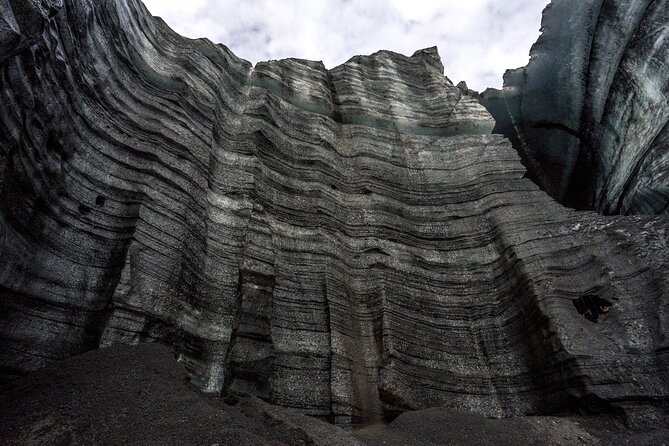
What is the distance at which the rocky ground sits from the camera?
5879 millimetres

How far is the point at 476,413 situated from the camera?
9.55 meters

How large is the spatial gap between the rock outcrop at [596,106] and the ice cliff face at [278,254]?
13.0ft

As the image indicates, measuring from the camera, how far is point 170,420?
6.19 metres

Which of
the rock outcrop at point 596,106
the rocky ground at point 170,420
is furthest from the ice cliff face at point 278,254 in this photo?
the rock outcrop at point 596,106

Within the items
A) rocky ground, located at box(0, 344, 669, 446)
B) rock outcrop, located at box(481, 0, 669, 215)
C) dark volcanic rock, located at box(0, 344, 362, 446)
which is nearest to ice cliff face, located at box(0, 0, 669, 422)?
rocky ground, located at box(0, 344, 669, 446)

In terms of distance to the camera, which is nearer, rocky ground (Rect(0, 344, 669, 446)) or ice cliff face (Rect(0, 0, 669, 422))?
rocky ground (Rect(0, 344, 669, 446))

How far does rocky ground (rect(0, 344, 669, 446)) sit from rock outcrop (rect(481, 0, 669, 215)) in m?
7.89

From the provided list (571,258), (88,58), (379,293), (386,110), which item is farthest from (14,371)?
(386,110)

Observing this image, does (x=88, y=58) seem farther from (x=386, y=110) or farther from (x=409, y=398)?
(x=386, y=110)

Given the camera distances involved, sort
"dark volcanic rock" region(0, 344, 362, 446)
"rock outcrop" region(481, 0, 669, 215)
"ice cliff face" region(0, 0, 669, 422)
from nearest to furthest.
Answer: "dark volcanic rock" region(0, 344, 362, 446) → "ice cliff face" region(0, 0, 669, 422) → "rock outcrop" region(481, 0, 669, 215)

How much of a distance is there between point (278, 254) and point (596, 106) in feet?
45.6

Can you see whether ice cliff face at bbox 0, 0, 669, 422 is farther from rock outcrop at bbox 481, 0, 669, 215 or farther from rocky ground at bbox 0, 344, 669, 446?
rock outcrop at bbox 481, 0, 669, 215

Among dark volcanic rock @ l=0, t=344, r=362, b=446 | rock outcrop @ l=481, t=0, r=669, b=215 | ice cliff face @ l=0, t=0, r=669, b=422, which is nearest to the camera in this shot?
dark volcanic rock @ l=0, t=344, r=362, b=446

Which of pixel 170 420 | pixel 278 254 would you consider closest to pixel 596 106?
pixel 278 254
